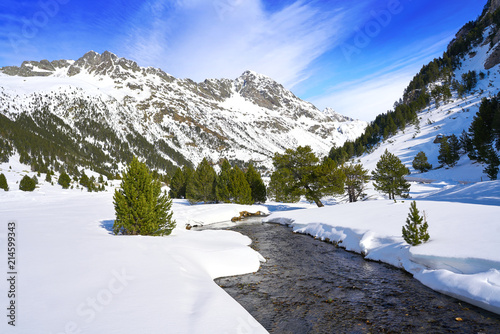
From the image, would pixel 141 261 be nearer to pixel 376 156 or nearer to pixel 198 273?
pixel 198 273

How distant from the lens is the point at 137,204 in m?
18.0

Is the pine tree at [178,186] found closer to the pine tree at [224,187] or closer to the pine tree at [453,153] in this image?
the pine tree at [224,187]

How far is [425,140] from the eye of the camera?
91625 millimetres

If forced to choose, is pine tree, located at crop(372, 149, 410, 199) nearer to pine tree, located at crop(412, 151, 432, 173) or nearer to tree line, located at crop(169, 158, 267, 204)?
tree line, located at crop(169, 158, 267, 204)

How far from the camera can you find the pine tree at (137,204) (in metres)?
18.1

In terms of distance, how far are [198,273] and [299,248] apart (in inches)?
415

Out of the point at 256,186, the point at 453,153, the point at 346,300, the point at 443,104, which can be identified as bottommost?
the point at 346,300

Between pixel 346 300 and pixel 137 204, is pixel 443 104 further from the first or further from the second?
pixel 137 204

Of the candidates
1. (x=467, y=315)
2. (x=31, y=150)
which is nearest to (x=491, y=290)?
(x=467, y=315)
